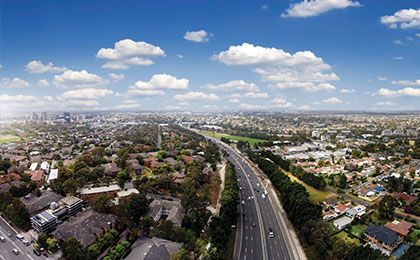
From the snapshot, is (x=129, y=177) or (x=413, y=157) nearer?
(x=129, y=177)

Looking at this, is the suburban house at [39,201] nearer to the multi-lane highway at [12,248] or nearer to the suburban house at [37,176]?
the multi-lane highway at [12,248]

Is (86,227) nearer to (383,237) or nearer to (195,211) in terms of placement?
(195,211)

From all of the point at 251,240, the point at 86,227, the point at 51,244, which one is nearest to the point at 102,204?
the point at 86,227

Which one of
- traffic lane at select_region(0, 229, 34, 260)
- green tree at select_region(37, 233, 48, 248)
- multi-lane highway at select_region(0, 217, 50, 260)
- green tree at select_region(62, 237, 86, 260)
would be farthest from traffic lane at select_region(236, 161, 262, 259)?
traffic lane at select_region(0, 229, 34, 260)

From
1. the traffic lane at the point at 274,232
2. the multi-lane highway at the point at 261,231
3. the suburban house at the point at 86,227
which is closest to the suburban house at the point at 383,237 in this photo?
the multi-lane highway at the point at 261,231

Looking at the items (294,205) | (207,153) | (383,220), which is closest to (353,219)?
(383,220)

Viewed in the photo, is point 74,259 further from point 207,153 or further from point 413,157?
point 413,157

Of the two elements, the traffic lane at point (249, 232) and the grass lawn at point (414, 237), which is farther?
the grass lawn at point (414, 237)
